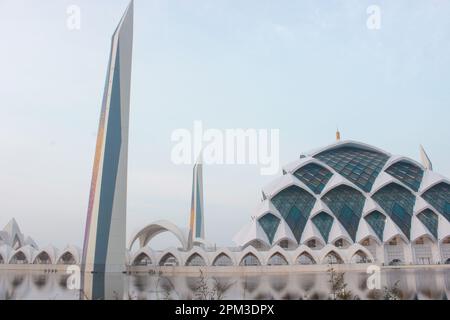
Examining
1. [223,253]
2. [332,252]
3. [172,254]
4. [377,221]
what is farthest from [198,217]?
[332,252]

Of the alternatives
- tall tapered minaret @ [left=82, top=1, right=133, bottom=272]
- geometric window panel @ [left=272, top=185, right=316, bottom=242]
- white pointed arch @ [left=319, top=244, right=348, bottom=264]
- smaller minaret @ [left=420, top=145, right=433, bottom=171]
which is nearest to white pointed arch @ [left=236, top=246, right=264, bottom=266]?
white pointed arch @ [left=319, top=244, right=348, bottom=264]

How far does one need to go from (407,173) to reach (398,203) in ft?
18.7

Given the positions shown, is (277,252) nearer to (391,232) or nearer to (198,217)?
(391,232)

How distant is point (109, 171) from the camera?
26938 mm

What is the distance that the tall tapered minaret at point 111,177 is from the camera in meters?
26.2

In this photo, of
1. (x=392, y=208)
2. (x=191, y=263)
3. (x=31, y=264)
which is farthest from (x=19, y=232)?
(x=392, y=208)

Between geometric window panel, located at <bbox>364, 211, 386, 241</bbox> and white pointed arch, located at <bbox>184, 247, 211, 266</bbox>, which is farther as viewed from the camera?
geometric window panel, located at <bbox>364, 211, 386, 241</bbox>

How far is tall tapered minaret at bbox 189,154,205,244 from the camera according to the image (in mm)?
53375

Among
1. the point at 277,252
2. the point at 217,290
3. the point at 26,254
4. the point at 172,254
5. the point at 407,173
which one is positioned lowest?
the point at 26,254

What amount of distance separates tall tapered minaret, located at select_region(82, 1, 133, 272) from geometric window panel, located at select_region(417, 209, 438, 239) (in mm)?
30739

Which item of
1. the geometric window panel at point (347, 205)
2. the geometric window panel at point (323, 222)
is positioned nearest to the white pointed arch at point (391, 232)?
the geometric window panel at point (347, 205)

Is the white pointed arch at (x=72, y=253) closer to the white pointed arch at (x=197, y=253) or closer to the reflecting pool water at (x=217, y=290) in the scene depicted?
the white pointed arch at (x=197, y=253)

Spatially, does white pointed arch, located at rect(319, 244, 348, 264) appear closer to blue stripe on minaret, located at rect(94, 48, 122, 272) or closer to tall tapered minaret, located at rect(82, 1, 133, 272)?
tall tapered minaret, located at rect(82, 1, 133, 272)

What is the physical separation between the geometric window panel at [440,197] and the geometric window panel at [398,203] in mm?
1835
